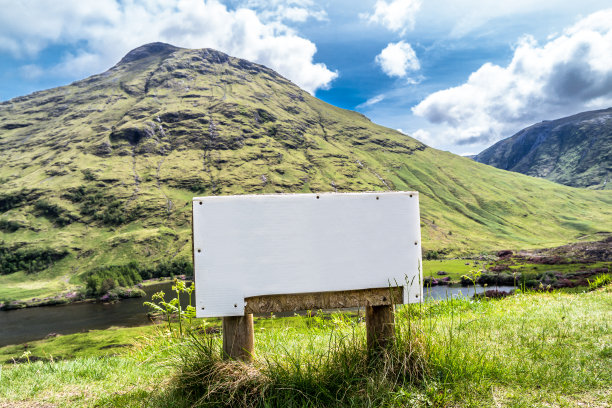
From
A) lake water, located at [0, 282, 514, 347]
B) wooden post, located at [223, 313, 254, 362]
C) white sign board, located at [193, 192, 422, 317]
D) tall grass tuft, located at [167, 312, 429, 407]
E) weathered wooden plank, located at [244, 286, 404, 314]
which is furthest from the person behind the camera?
lake water, located at [0, 282, 514, 347]

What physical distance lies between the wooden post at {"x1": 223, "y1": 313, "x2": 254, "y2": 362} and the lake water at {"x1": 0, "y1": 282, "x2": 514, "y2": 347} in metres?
89.2

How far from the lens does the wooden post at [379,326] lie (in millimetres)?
4391

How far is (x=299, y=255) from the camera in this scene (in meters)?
4.04

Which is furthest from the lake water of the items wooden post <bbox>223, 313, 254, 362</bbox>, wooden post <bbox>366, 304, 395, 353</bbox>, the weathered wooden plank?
wooden post <bbox>223, 313, 254, 362</bbox>

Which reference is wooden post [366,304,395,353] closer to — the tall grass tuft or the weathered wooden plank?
the tall grass tuft

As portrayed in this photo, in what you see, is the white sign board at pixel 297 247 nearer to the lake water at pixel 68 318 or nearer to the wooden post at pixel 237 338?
the wooden post at pixel 237 338

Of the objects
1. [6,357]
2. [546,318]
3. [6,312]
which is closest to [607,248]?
[546,318]

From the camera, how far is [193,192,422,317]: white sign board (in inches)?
156

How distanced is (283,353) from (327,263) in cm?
179

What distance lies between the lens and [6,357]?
7025 centimetres

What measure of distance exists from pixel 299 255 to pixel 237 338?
1.33 meters

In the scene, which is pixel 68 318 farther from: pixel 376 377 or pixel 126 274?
pixel 376 377

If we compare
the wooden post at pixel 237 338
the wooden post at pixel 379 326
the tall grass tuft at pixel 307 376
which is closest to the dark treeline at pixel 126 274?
the tall grass tuft at pixel 307 376

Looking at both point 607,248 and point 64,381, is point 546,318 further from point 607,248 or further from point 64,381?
point 607,248
